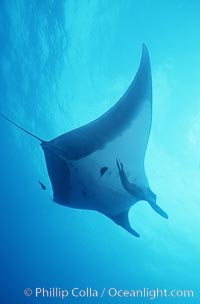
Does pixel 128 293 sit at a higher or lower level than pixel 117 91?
lower

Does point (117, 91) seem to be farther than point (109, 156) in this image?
Yes

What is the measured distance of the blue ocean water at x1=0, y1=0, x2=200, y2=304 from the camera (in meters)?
8.70

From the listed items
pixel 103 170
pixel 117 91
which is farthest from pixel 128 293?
pixel 103 170

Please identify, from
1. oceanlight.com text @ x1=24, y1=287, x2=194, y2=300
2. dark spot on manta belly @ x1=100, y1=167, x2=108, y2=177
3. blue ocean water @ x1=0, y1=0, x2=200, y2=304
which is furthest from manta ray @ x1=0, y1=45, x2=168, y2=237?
oceanlight.com text @ x1=24, y1=287, x2=194, y2=300

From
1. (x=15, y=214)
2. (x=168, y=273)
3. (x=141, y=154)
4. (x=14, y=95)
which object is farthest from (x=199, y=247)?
(x=15, y=214)

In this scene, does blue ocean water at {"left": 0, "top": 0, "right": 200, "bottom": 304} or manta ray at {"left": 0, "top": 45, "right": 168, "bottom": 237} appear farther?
blue ocean water at {"left": 0, "top": 0, "right": 200, "bottom": 304}

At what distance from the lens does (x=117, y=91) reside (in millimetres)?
10305

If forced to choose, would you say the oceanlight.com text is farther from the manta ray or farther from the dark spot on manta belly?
the dark spot on manta belly

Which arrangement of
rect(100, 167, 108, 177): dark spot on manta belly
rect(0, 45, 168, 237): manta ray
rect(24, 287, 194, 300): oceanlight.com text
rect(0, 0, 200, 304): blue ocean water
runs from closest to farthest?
rect(0, 45, 168, 237): manta ray → rect(100, 167, 108, 177): dark spot on manta belly → rect(0, 0, 200, 304): blue ocean water → rect(24, 287, 194, 300): oceanlight.com text

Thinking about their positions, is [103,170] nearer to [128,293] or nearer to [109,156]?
[109,156]

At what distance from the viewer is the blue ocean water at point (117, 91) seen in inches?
342

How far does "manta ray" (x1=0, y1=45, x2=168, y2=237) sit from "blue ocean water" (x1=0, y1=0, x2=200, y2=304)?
5551mm

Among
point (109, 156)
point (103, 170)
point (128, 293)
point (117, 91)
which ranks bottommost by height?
point (103, 170)

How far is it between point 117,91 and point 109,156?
6.64 m
